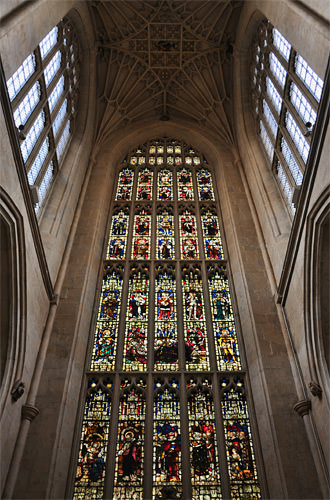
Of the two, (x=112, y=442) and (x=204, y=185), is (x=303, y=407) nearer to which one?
(x=112, y=442)

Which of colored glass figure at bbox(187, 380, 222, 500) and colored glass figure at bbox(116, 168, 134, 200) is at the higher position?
colored glass figure at bbox(116, 168, 134, 200)

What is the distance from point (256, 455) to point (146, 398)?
2.27 m

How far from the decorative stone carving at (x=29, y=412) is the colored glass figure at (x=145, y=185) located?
7775 millimetres

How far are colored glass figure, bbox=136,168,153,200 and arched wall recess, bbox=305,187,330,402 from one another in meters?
7.02

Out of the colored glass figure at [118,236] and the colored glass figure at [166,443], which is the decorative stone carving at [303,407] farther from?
the colored glass figure at [118,236]

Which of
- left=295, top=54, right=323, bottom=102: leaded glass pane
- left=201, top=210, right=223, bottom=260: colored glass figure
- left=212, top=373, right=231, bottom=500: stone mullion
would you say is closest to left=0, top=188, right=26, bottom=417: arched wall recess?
left=212, top=373, right=231, bottom=500: stone mullion

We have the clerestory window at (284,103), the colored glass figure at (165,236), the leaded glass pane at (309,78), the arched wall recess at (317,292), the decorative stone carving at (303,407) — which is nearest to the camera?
the arched wall recess at (317,292)

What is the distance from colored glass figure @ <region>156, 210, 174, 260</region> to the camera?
11.8 m

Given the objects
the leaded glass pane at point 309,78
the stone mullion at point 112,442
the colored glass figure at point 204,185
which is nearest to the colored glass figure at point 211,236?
the colored glass figure at point 204,185

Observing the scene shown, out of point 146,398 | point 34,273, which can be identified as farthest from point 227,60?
point 146,398

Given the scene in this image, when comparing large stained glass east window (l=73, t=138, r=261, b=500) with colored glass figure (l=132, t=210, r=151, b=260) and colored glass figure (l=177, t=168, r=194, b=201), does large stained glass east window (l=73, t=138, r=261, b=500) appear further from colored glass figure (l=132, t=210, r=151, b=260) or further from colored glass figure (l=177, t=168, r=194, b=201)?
colored glass figure (l=177, t=168, r=194, b=201)

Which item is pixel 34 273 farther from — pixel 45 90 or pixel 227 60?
pixel 227 60

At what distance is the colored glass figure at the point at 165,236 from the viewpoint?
1183 centimetres

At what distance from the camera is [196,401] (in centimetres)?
869
